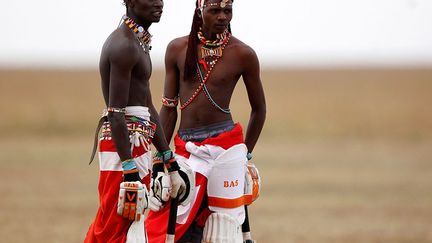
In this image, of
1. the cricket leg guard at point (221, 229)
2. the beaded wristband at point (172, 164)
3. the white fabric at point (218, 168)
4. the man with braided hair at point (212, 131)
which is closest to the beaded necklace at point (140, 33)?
the beaded wristband at point (172, 164)

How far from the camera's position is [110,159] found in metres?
7.88

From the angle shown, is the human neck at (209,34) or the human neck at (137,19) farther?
the human neck at (209,34)

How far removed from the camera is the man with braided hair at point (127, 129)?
25.2 feet

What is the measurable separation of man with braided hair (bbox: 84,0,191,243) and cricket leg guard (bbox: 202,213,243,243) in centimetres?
87

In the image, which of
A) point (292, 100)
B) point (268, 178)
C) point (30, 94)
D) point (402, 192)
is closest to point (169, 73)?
point (402, 192)

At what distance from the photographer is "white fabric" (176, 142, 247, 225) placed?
28.9ft

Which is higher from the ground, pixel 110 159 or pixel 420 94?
pixel 420 94

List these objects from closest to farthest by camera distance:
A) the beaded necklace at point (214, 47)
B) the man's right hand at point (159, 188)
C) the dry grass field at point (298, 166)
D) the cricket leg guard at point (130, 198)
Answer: the cricket leg guard at point (130, 198), the man's right hand at point (159, 188), the beaded necklace at point (214, 47), the dry grass field at point (298, 166)

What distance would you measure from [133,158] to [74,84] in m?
47.7

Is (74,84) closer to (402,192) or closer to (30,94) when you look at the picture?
(30,94)

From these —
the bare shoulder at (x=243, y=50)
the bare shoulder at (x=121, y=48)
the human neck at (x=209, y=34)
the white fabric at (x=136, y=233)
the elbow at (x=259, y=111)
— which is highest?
the human neck at (x=209, y=34)

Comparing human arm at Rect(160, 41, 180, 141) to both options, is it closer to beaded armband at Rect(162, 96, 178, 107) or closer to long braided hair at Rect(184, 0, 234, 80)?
beaded armband at Rect(162, 96, 178, 107)

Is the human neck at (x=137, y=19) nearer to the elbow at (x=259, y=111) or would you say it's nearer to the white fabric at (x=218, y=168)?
the white fabric at (x=218, y=168)

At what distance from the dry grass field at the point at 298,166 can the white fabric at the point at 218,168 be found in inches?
175
